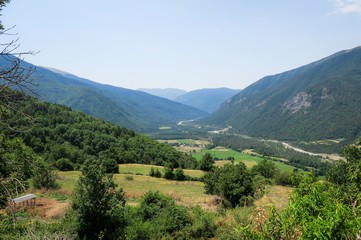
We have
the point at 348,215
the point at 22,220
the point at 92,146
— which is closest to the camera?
the point at 348,215

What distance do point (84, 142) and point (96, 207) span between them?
76295 mm

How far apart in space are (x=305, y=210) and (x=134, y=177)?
5881 centimetres

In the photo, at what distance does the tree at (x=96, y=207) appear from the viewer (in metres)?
23.0

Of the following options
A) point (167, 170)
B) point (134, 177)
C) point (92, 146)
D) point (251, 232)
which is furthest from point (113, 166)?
point (251, 232)

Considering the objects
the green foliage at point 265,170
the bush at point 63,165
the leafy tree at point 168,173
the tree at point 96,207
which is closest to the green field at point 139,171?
the leafy tree at point 168,173

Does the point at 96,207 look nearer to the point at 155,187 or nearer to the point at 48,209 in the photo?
the point at 48,209

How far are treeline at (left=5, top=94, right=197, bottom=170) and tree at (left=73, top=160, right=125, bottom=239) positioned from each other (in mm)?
53855

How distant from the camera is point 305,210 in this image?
818cm

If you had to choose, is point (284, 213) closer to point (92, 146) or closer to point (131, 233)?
point (131, 233)

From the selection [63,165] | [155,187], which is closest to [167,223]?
[155,187]

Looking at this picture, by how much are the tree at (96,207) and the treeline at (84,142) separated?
5385cm

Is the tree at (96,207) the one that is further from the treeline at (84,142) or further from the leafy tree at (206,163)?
the leafy tree at (206,163)

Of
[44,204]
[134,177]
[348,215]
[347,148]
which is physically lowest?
[134,177]

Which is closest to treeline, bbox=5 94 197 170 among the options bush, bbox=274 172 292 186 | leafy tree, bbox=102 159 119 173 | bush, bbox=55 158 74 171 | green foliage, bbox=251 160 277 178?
bush, bbox=55 158 74 171
